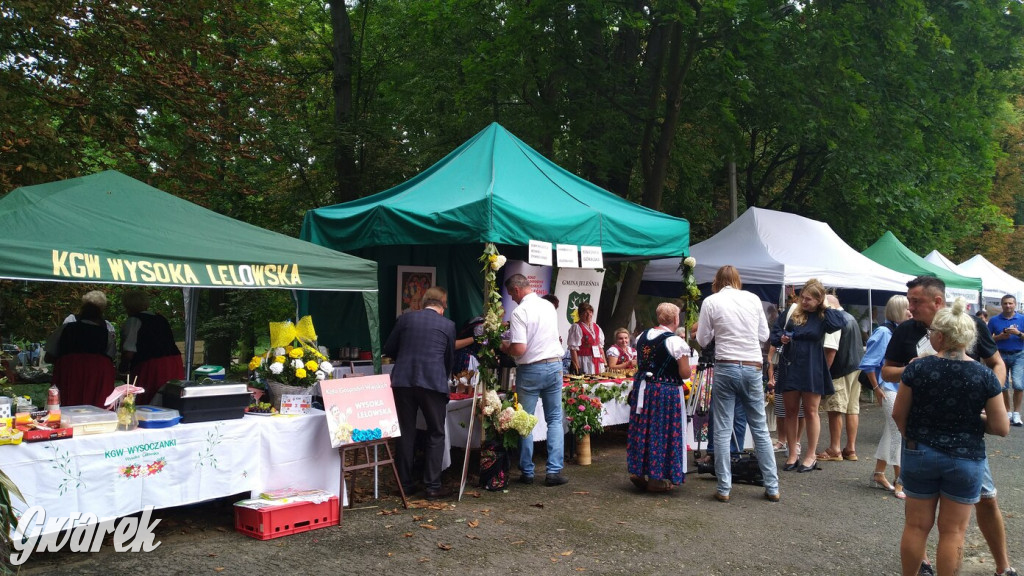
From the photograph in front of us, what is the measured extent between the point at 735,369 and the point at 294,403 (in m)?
3.30

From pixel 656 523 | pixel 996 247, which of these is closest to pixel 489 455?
pixel 656 523

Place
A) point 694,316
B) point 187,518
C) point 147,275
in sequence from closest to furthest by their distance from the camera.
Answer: point 147,275
point 187,518
point 694,316

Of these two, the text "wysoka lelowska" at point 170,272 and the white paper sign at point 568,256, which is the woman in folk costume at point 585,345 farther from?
the text "wysoka lelowska" at point 170,272

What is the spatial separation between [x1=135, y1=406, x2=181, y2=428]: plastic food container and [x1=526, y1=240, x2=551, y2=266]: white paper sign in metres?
2.99

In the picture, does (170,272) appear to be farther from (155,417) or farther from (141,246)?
(155,417)

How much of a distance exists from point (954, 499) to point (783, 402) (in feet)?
13.1

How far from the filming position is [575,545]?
16.2ft

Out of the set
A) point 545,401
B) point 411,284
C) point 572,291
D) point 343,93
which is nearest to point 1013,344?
point 572,291

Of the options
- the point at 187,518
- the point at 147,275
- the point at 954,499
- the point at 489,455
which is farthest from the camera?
the point at 489,455

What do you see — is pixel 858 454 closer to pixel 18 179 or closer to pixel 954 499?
pixel 954 499

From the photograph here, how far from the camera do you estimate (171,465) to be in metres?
4.81

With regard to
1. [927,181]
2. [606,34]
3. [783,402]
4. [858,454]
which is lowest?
[858,454]

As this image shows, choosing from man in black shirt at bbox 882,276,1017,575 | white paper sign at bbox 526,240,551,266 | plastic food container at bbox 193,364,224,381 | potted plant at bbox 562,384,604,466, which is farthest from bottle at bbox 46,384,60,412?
man in black shirt at bbox 882,276,1017,575

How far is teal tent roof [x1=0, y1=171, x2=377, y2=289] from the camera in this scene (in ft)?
15.0
